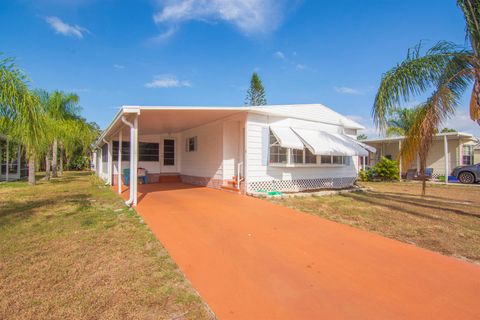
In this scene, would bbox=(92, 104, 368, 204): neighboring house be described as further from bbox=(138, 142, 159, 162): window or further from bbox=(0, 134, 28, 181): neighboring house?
bbox=(0, 134, 28, 181): neighboring house

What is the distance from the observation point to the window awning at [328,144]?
9531 mm

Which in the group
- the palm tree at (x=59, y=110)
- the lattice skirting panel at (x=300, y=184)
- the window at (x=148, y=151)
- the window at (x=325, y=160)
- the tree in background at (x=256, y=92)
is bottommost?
the lattice skirting panel at (x=300, y=184)

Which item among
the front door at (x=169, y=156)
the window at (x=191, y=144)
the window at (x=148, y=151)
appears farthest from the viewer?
the front door at (x=169, y=156)

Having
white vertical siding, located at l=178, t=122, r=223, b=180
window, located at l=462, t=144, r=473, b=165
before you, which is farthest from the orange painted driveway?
window, located at l=462, t=144, r=473, b=165

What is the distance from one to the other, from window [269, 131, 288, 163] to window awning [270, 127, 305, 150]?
11.8 inches

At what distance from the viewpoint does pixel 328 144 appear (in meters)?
10.2

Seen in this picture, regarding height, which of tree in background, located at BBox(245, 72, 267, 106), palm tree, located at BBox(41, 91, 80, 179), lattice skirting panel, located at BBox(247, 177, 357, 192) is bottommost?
lattice skirting panel, located at BBox(247, 177, 357, 192)

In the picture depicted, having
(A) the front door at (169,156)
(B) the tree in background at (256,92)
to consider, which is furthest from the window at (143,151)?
(B) the tree in background at (256,92)

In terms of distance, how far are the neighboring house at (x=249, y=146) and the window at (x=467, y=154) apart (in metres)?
10.6

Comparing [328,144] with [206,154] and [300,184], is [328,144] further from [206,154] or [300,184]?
[206,154]

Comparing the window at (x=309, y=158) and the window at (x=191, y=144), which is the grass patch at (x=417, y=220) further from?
the window at (x=191, y=144)

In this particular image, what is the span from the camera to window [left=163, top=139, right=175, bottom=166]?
1399 centimetres

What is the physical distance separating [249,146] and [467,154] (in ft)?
59.8

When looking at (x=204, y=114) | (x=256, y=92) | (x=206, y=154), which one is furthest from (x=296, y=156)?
(x=256, y=92)
